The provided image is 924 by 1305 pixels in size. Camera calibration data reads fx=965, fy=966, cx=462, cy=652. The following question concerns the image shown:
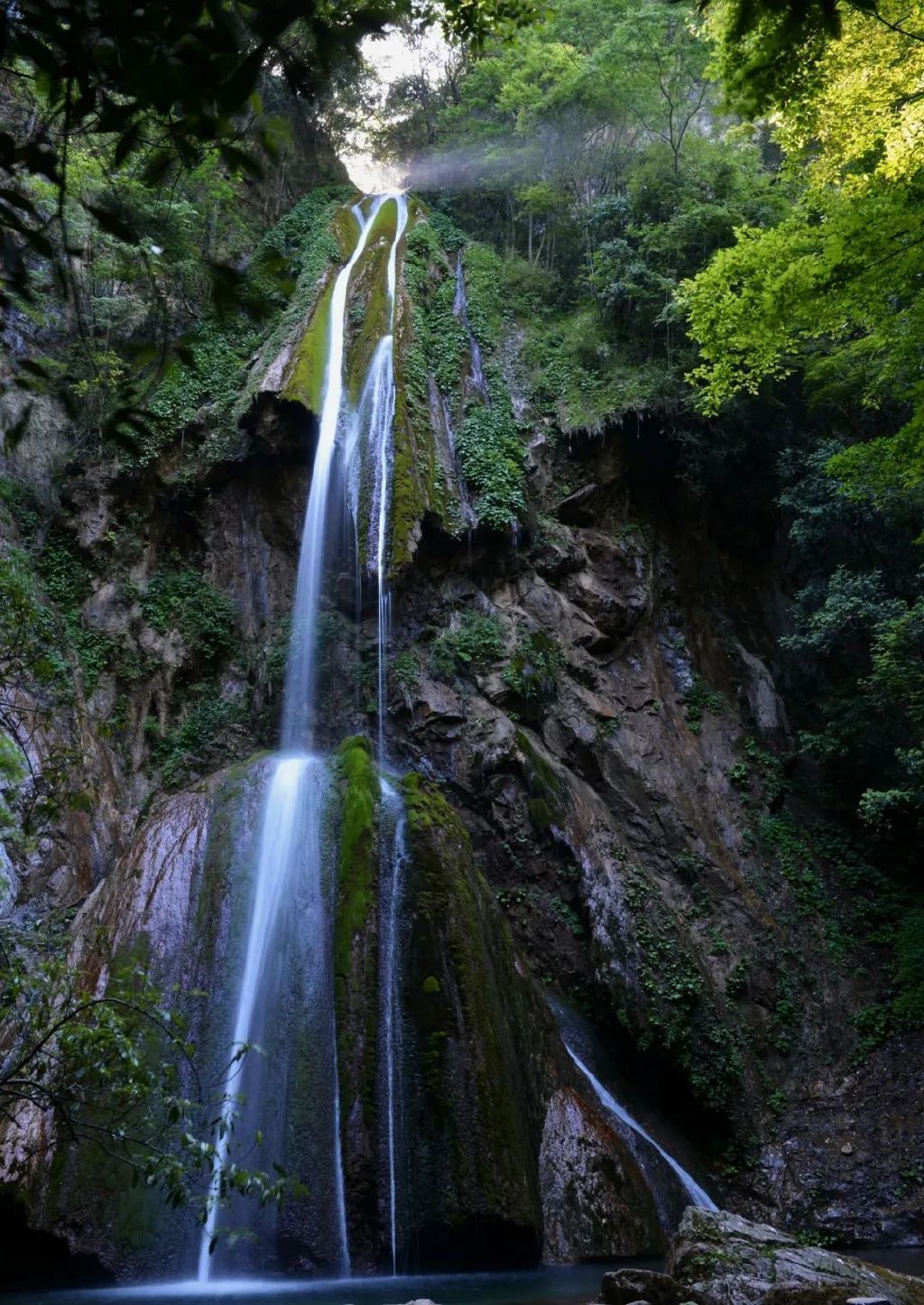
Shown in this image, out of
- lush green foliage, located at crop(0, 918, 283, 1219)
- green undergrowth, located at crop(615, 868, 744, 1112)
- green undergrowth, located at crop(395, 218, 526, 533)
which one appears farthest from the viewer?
green undergrowth, located at crop(395, 218, 526, 533)

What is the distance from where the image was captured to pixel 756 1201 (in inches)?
402

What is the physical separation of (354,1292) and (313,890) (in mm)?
3451

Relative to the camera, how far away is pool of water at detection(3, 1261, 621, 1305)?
257 inches

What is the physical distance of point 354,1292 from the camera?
677 cm

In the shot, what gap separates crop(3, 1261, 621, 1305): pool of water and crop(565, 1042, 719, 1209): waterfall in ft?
7.68

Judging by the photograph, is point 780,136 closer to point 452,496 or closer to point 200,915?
point 452,496

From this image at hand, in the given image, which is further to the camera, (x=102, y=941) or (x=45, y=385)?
(x=102, y=941)

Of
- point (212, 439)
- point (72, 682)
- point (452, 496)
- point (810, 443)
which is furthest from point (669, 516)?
point (72, 682)

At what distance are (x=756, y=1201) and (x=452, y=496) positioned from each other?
9619mm

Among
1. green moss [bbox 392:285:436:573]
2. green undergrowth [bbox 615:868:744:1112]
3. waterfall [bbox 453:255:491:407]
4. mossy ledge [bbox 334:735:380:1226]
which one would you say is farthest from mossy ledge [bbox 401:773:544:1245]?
waterfall [bbox 453:255:491:407]

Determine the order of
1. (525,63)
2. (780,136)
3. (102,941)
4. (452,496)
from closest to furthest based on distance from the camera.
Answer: (102,941) → (780,136) → (452,496) → (525,63)

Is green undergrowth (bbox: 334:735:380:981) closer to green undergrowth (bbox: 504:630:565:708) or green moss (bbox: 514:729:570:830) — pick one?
green moss (bbox: 514:729:570:830)

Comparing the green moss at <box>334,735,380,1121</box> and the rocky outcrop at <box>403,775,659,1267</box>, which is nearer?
the rocky outcrop at <box>403,775,659,1267</box>

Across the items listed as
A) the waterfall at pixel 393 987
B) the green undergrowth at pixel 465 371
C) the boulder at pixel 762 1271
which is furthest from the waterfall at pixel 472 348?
the boulder at pixel 762 1271
